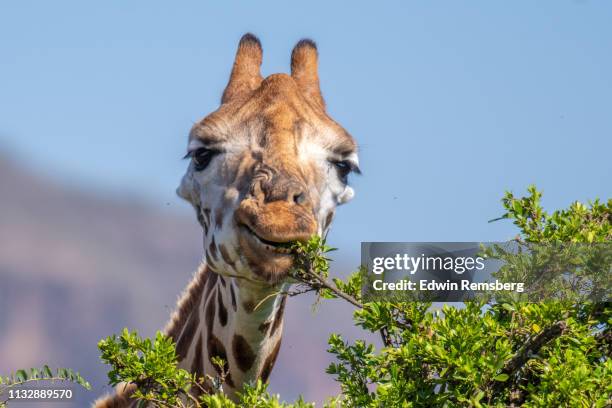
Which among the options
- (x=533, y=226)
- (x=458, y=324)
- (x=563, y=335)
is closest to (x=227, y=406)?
(x=458, y=324)

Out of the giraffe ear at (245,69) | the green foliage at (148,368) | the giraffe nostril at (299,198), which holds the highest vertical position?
the giraffe ear at (245,69)

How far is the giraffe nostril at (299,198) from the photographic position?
6.95m

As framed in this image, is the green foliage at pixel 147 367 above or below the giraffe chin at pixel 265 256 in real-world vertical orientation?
below

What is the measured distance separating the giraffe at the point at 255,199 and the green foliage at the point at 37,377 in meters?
1.11

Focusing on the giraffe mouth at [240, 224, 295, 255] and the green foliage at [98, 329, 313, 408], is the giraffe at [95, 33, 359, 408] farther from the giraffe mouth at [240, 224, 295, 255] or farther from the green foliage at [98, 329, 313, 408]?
the green foliage at [98, 329, 313, 408]

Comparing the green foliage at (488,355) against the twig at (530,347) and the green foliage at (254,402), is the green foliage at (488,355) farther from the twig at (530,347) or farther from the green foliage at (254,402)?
the green foliage at (254,402)

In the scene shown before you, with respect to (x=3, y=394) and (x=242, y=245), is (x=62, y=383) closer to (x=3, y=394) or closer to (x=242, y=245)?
(x=3, y=394)

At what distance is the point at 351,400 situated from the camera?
671 cm

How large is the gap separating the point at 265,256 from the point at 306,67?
3.11 meters

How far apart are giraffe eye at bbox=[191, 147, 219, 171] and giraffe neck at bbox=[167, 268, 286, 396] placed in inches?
37.0

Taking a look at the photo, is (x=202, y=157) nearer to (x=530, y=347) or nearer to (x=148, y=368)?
(x=148, y=368)

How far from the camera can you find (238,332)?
7.97m

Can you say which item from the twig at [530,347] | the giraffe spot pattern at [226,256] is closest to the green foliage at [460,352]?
the twig at [530,347]

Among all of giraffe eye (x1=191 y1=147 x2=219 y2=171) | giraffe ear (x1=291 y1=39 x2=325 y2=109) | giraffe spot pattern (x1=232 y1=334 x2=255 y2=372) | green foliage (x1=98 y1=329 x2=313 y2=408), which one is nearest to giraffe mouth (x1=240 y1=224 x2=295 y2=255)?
green foliage (x1=98 y1=329 x2=313 y2=408)
